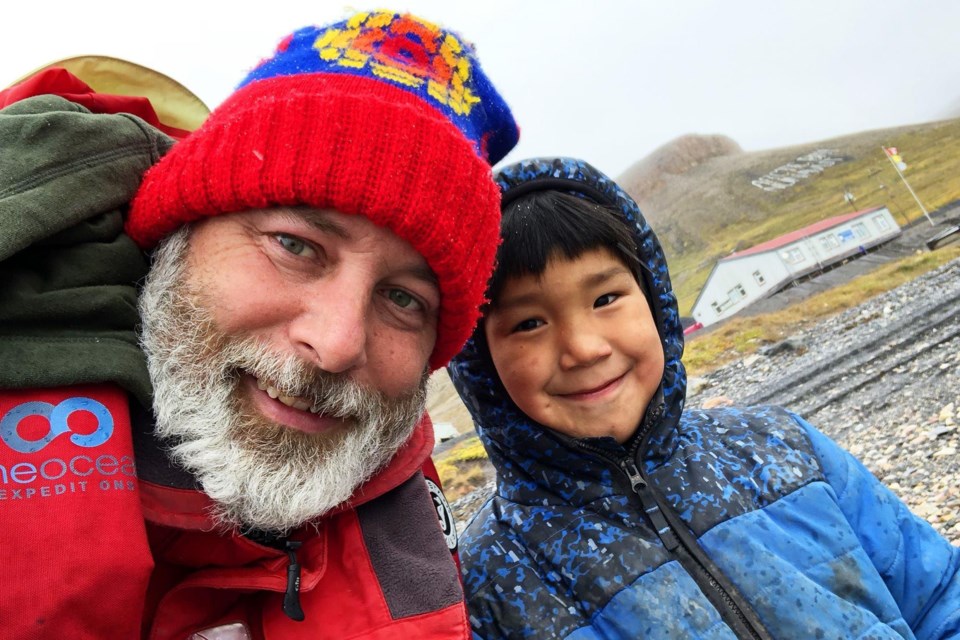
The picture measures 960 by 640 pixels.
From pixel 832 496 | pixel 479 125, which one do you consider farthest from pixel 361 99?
pixel 832 496

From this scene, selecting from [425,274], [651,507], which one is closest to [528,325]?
[425,274]

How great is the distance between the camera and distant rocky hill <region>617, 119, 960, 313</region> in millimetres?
77062

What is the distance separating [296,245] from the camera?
5.93 feet

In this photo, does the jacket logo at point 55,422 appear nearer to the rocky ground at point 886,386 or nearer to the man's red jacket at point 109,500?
the man's red jacket at point 109,500

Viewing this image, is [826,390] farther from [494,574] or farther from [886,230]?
[886,230]

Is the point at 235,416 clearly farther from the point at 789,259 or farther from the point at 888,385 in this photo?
the point at 789,259

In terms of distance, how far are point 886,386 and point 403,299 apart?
11.2 metres

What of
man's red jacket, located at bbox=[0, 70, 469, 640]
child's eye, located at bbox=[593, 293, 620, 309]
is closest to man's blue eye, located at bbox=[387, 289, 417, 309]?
man's red jacket, located at bbox=[0, 70, 469, 640]

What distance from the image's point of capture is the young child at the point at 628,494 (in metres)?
1.96

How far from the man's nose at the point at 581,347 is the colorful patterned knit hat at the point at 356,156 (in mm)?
348

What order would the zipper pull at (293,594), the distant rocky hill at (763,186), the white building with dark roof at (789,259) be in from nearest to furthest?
the zipper pull at (293,594) < the white building with dark roof at (789,259) < the distant rocky hill at (763,186)

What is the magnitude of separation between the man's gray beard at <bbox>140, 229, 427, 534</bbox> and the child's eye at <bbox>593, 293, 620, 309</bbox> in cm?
90

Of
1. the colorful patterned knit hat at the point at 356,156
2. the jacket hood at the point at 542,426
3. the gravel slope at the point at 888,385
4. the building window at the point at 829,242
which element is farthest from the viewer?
the building window at the point at 829,242

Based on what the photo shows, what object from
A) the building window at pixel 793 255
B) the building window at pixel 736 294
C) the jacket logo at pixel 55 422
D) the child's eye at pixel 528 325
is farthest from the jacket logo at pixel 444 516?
the building window at pixel 736 294
